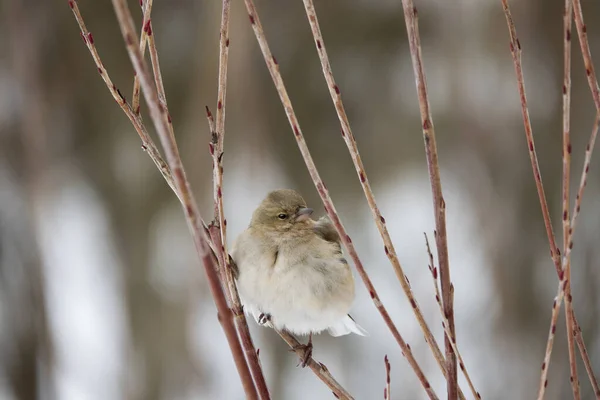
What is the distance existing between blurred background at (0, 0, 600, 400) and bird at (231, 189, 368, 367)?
1068 mm

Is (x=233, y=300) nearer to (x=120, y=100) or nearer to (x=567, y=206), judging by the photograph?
(x=120, y=100)

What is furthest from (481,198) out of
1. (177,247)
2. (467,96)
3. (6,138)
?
(6,138)

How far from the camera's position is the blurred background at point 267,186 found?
2.04 metres

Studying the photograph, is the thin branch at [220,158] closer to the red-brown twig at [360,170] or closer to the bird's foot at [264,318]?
the red-brown twig at [360,170]

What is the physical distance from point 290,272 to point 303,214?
10 centimetres

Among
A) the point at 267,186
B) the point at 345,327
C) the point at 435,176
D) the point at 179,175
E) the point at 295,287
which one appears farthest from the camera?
the point at 267,186

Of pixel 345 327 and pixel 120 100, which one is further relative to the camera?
pixel 345 327

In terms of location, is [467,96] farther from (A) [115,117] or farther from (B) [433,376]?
(A) [115,117]

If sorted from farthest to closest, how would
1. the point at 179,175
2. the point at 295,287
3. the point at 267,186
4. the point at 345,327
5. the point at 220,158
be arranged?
1. the point at 267,186
2. the point at 345,327
3. the point at 295,287
4. the point at 220,158
5. the point at 179,175

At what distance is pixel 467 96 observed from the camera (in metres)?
2.16

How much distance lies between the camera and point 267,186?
2.07m

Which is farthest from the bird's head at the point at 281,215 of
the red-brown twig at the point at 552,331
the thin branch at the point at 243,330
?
the red-brown twig at the point at 552,331

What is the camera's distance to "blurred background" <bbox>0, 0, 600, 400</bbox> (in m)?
2.04

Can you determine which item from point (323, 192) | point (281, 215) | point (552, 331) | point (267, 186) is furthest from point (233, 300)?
point (267, 186)
